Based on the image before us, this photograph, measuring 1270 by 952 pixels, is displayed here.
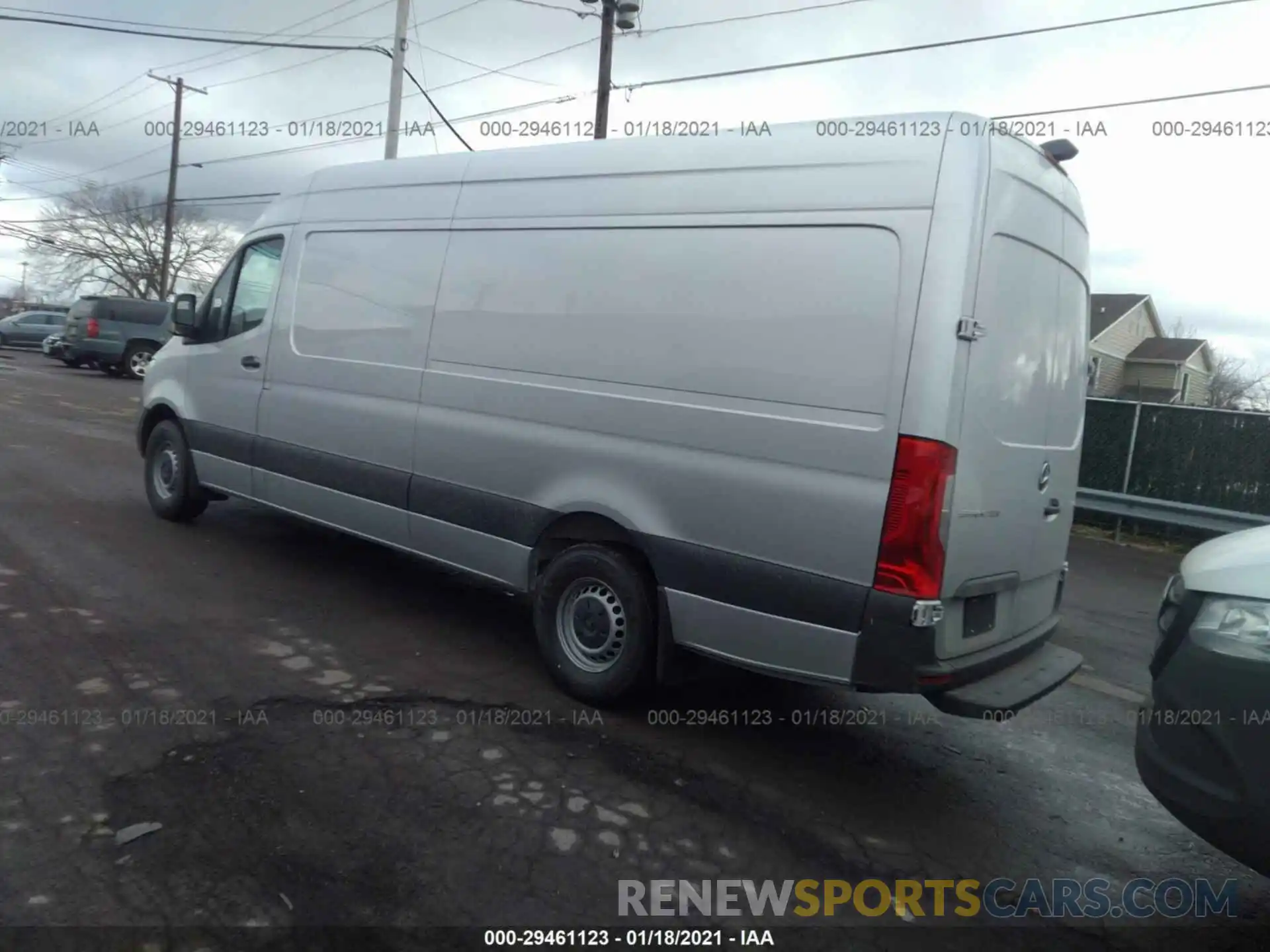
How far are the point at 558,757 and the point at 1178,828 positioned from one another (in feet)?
8.23

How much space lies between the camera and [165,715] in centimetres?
427

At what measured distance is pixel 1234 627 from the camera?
2.94 metres

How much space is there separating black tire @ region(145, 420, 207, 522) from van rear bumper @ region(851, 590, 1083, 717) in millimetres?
5540

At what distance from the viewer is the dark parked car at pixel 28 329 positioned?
35250mm

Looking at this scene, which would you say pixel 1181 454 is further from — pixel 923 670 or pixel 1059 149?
pixel 923 670

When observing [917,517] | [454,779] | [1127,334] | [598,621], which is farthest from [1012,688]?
[1127,334]

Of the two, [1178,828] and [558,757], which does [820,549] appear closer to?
[558,757]

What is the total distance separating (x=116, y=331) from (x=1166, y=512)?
2331 cm

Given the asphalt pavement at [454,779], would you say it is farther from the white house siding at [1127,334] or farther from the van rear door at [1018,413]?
the white house siding at [1127,334]

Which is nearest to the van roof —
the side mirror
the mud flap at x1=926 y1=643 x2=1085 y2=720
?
Result: the side mirror

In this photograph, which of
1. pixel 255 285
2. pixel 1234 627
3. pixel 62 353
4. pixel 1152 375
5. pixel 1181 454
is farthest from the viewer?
pixel 1152 375

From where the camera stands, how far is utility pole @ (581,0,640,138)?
16.7 m

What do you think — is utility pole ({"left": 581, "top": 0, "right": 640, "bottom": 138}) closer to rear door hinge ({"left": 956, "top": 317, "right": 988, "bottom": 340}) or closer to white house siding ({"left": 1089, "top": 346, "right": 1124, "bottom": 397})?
rear door hinge ({"left": 956, "top": 317, "right": 988, "bottom": 340})

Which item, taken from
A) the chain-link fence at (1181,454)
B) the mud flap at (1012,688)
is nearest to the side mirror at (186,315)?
the mud flap at (1012,688)
